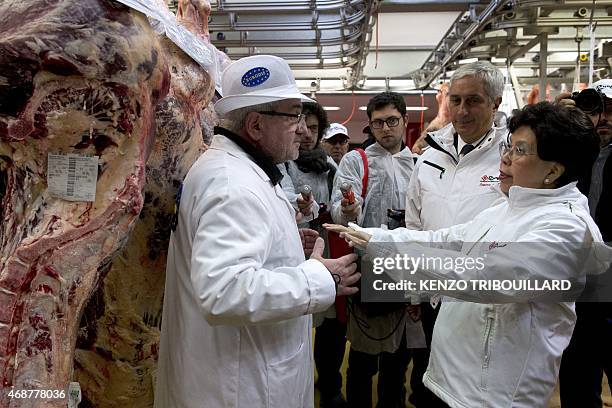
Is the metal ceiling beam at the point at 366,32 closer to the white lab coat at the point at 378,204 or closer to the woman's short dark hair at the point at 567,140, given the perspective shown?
the white lab coat at the point at 378,204

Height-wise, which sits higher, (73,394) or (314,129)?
(314,129)

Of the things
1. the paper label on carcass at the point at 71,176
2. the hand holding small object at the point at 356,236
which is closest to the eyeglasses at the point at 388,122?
the hand holding small object at the point at 356,236

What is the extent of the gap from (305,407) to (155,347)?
0.59 m

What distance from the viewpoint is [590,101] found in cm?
256

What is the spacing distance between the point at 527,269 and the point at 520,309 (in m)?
0.14

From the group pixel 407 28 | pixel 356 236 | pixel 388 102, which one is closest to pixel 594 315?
pixel 356 236

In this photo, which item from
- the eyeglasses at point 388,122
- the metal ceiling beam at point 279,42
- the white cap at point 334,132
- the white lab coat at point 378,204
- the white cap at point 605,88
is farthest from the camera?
the metal ceiling beam at point 279,42

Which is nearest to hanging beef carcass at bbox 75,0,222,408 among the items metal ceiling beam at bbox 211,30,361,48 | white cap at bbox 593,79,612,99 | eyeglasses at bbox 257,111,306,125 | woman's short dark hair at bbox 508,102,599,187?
eyeglasses at bbox 257,111,306,125

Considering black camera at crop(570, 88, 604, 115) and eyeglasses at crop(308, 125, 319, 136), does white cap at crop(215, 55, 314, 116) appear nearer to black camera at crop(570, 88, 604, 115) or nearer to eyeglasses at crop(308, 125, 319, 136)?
black camera at crop(570, 88, 604, 115)

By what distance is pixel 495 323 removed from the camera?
160cm

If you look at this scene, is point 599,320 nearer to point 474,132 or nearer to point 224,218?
point 474,132

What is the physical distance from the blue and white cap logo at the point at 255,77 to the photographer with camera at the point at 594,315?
1540mm

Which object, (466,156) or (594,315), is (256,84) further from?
(594,315)

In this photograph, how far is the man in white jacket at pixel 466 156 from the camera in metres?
2.38
